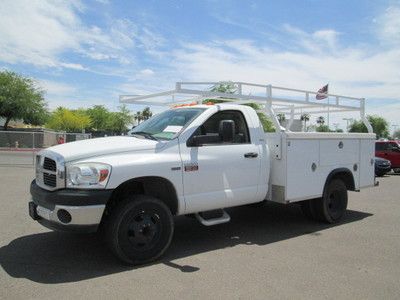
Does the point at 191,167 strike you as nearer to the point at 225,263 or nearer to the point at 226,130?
the point at 226,130

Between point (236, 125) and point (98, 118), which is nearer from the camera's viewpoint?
point (236, 125)

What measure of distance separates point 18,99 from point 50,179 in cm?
4699

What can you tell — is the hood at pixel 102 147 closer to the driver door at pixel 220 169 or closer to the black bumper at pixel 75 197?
the black bumper at pixel 75 197

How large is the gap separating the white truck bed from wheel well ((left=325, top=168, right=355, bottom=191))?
75mm

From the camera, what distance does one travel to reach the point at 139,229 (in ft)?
17.3

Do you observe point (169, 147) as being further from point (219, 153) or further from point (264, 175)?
point (264, 175)

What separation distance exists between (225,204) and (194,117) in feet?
4.44

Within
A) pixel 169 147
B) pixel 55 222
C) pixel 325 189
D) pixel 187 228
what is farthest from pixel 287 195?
pixel 55 222

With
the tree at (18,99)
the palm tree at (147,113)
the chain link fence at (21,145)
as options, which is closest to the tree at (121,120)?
the palm tree at (147,113)

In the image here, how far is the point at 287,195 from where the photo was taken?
268 inches

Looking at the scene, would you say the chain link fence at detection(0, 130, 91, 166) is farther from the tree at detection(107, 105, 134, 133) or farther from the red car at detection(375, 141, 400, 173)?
the tree at detection(107, 105, 134, 133)

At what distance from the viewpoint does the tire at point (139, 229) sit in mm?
5094

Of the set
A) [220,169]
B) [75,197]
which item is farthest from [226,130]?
[75,197]

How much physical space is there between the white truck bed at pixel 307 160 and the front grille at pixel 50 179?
135 inches
